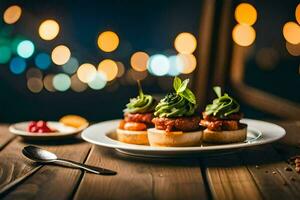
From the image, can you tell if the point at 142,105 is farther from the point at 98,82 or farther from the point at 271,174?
the point at 98,82

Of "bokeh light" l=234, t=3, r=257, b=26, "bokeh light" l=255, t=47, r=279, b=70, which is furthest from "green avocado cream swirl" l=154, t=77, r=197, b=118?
"bokeh light" l=234, t=3, r=257, b=26

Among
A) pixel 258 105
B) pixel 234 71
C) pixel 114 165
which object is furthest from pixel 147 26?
pixel 114 165

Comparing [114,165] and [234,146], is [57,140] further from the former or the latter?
[234,146]

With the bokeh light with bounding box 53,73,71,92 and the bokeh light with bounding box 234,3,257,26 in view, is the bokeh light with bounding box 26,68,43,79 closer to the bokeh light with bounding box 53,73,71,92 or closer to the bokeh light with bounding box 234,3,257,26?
the bokeh light with bounding box 53,73,71,92

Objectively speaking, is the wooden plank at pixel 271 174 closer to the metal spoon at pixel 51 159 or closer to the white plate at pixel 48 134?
the metal spoon at pixel 51 159

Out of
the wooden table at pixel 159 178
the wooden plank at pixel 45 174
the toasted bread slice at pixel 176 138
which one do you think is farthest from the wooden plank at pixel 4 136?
the toasted bread slice at pixel 176 138

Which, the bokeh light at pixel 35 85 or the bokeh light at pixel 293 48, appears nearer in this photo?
the bokeh light at pixel 293 48
